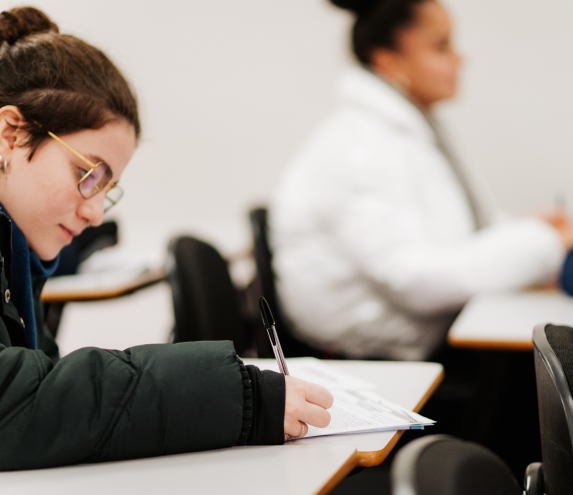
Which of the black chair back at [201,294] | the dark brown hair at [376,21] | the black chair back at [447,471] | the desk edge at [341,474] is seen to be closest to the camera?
the black chair back at [447,471]

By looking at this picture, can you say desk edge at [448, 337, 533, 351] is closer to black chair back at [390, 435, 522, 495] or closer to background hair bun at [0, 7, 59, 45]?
black chair back at [390, 435, 522, 495]

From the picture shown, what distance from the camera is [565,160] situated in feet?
9.91

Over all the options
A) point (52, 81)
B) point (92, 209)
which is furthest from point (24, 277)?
point (52, 81)

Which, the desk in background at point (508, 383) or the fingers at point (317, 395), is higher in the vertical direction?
the fingers at point (317, 395)

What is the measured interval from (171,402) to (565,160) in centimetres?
290

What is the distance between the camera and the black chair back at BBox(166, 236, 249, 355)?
1.30 meters

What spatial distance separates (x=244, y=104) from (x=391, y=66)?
162 cm

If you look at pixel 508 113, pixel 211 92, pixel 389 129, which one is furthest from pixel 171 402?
pixel 211 92

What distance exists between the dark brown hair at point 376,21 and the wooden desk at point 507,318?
92 centimetres

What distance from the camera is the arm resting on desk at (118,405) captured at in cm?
59

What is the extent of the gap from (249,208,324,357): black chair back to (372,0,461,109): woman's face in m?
0.70

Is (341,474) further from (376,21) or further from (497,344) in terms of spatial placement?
(376,21)

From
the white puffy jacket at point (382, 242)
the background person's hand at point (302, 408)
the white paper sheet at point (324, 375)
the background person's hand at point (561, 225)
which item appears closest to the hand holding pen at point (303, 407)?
the background person's hand at point (302, 408)

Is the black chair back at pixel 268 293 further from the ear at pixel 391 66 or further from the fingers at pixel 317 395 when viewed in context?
the fingers at pixel 317 395
